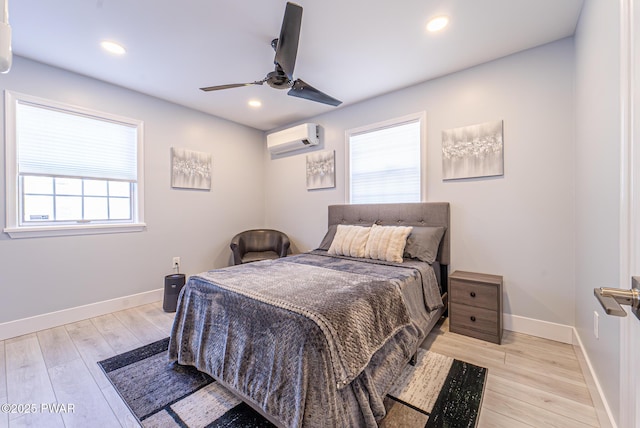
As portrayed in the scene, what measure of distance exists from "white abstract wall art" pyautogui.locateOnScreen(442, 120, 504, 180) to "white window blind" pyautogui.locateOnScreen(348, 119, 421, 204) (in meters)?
0.33

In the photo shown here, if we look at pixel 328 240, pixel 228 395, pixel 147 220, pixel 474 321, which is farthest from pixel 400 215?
pixel 147 220

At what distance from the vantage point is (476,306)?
2.29 meters

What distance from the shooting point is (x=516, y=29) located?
2.09 meters

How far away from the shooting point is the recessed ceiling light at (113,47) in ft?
7.34

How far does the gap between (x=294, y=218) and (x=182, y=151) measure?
1850mm

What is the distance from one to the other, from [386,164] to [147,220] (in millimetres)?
3052

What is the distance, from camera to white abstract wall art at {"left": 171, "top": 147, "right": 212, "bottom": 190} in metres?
3.47

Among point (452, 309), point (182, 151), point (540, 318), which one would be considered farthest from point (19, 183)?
point (540, 318)

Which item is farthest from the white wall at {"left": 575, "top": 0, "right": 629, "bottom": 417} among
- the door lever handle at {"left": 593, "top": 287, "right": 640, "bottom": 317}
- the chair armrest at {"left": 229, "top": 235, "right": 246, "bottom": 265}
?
the chair armrest at {"left": 229, "top": 235, "right": 246, "bottom": 265}

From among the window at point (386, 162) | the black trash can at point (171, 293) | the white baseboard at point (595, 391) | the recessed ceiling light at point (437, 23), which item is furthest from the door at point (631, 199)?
the black trash can at point (171, 293)

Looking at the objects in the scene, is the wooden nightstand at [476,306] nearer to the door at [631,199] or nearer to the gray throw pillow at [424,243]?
the gray throw pillow at [424,243]

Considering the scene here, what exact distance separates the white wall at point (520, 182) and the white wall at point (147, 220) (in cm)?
280

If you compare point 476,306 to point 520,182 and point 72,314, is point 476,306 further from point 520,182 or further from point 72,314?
point 72,314

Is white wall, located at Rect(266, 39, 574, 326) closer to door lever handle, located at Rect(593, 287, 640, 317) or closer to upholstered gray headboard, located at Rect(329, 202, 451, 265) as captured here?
upholstered gray headboard, located at Rect(329, 202, 451, 265)
